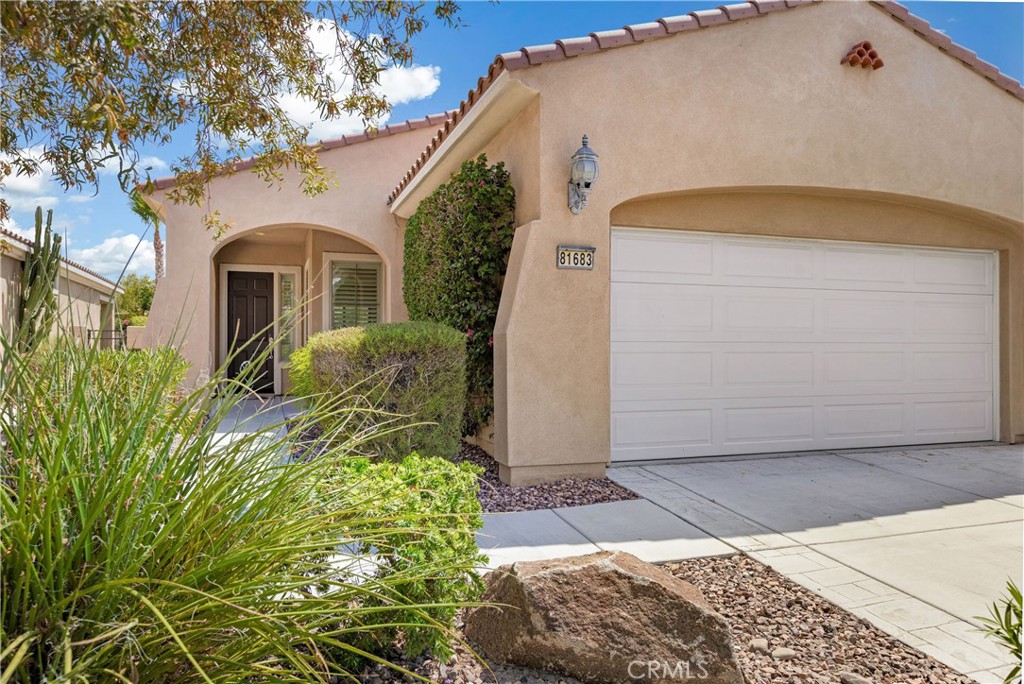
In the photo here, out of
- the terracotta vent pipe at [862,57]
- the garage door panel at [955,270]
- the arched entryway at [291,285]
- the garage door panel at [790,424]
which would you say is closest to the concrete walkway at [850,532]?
the garage door panel at [790,424]

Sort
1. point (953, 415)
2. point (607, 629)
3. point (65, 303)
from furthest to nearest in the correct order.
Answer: point (65, 303) < point (953, 415) < point (607, 629)

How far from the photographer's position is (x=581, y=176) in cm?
596

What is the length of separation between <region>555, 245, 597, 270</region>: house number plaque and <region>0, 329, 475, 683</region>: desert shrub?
4246 mm

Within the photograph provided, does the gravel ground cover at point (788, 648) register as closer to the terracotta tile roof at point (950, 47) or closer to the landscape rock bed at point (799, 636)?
the landscape rock bed at point (799, 636)

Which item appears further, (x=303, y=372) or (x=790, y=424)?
(x=790, y=424)

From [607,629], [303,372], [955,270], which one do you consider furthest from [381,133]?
[607,629]

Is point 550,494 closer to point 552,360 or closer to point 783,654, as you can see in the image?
point 552,360

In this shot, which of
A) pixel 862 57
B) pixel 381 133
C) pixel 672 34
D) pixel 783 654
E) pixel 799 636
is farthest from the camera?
pixel 381 133

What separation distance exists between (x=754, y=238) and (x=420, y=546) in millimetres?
6275

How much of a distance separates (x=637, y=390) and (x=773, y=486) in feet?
5.38

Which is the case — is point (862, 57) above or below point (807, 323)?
above

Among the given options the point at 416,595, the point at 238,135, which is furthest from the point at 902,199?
the point at 416,595

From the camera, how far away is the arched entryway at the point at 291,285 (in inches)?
470

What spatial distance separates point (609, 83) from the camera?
6297 millimetres
